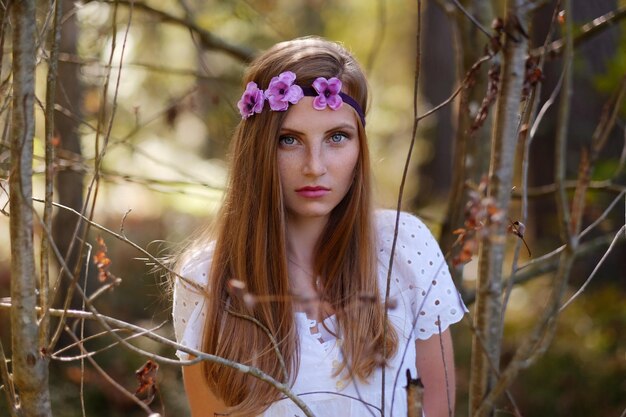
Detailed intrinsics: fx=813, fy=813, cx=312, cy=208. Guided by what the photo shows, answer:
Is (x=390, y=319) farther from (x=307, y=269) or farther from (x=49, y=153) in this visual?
(x=49, y=153)

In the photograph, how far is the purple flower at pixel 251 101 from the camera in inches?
91.9

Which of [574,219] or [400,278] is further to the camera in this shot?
[400,278]

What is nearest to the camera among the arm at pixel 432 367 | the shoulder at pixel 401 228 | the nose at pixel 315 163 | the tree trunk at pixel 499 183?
the tree trunk at pixel 499 183

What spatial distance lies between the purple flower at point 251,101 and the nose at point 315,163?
216 millimetres

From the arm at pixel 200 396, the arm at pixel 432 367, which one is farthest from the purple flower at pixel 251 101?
the arm at pixel 432 367

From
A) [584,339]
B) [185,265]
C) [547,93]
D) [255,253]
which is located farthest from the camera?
[547,93]

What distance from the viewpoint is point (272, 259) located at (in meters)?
2.38

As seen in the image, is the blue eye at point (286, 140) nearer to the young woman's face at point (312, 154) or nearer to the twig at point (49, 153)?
the young woman's face at point (312, 154)

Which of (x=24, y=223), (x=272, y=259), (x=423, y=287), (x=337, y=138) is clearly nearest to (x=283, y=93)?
(x=337, y=138)

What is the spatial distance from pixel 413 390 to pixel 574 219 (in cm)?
41

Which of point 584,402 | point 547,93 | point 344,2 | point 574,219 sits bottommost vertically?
point 584,402

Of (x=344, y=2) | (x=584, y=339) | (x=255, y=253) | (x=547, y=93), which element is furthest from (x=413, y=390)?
(x=344, y=2)

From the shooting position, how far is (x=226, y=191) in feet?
8.27

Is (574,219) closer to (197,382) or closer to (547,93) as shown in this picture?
(197,382)
